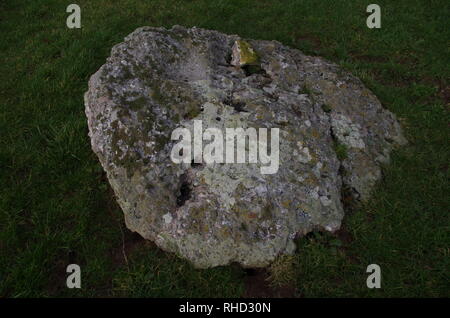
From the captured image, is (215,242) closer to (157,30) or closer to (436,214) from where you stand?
(436,214)

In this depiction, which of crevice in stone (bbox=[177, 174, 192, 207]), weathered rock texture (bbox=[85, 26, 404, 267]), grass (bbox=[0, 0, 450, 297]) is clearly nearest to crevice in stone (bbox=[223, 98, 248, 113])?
weathered rock texture (bbox=[85, 26, 404, 267])

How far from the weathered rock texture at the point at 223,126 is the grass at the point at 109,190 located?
11.2 inches

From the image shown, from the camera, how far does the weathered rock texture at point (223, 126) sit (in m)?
4.30

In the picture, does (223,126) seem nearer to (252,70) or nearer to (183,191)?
(183,191)

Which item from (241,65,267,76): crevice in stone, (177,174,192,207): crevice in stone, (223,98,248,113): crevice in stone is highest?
(241,65,267,76): crevice in stone

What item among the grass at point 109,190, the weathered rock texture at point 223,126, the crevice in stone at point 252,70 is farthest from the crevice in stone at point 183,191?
the crevice in stone at point 252,70

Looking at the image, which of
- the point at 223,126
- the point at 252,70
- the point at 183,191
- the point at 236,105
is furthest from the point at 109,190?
the point at 252,70

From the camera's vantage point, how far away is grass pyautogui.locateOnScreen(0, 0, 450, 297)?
164 inches

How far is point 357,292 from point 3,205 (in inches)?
Result: 175

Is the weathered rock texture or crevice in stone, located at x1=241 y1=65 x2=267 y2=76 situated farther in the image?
crevice in stone, located at x1=241 y1=65 x2=267 y2=76

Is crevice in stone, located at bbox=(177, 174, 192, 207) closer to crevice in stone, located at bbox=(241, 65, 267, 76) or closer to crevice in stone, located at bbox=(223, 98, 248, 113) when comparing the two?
crevice in stone, located at bbox=(223, 98, 248, 113)

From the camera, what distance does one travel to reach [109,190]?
4973mm

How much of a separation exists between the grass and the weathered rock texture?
0.28 meters
